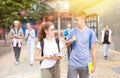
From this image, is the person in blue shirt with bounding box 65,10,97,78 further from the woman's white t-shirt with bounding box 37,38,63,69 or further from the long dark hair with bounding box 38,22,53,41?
the long dark hair with bounding box 38,22,53,41

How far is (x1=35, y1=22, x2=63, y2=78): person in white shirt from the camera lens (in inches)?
230

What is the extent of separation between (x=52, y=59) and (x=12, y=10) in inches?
682

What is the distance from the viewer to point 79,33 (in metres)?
5.87

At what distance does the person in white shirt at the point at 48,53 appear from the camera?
19.2 ft

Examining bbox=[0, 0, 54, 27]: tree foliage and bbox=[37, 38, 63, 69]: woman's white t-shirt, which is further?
bbox=[0, 0, 54, 27]: tree foliage

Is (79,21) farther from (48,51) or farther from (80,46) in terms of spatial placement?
(48,51)

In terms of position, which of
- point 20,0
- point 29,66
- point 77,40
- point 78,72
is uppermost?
point 20,0

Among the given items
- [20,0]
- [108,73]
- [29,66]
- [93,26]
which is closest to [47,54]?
[108,73]

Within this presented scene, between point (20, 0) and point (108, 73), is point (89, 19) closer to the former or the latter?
point (20, 0)

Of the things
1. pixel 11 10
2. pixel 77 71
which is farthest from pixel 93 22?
pixel 77 71

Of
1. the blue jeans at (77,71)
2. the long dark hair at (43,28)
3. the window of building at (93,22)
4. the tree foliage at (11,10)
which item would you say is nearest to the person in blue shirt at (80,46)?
the blue jeans at (77,71)

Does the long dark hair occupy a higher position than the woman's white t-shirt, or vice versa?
the long dark hair

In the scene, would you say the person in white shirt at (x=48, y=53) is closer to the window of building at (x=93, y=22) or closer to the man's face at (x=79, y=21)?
the man's face at (x=79, y=21)

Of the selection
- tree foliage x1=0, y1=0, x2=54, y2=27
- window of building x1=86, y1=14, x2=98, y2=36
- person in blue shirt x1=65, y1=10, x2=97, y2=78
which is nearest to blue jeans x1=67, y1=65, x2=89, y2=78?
person in blue shirt x1=65, y1=10, x2=97, y2=78
